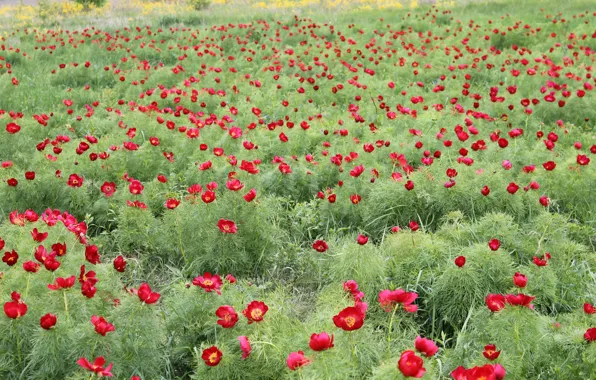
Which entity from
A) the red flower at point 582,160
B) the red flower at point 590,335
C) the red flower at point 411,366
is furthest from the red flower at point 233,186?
the red flower at point 582,160

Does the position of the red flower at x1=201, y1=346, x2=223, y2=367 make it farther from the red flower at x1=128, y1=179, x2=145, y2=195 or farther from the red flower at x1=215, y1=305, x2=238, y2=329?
the red flower at x1=128, y1=179, x2=145, y2=195

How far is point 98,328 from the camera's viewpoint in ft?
6.78

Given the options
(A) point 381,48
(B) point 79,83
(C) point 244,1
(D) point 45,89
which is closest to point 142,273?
(D) point 45,89

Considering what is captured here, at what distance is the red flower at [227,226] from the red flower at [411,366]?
1.53 meters

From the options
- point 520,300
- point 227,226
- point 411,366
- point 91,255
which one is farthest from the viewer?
point 227,226

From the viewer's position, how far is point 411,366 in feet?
5.81

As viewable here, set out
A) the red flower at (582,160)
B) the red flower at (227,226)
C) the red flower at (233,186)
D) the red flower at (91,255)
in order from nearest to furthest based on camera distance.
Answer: the red flower at (91,255) → the red flower at (227,226) → the red flower at (233,186) → the red flower at (582,160)

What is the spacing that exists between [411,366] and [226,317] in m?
0.90

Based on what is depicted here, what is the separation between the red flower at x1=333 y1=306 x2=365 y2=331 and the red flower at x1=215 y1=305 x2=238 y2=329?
500mm

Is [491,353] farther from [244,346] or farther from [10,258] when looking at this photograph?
Answer: [10,258]

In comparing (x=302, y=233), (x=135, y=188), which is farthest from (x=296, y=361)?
(x=135, y=188)

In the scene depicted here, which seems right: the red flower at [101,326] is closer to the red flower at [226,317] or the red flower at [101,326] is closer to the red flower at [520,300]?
the red flower at [226,317]

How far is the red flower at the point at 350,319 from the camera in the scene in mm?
2025

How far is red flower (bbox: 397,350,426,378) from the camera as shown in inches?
69.0
